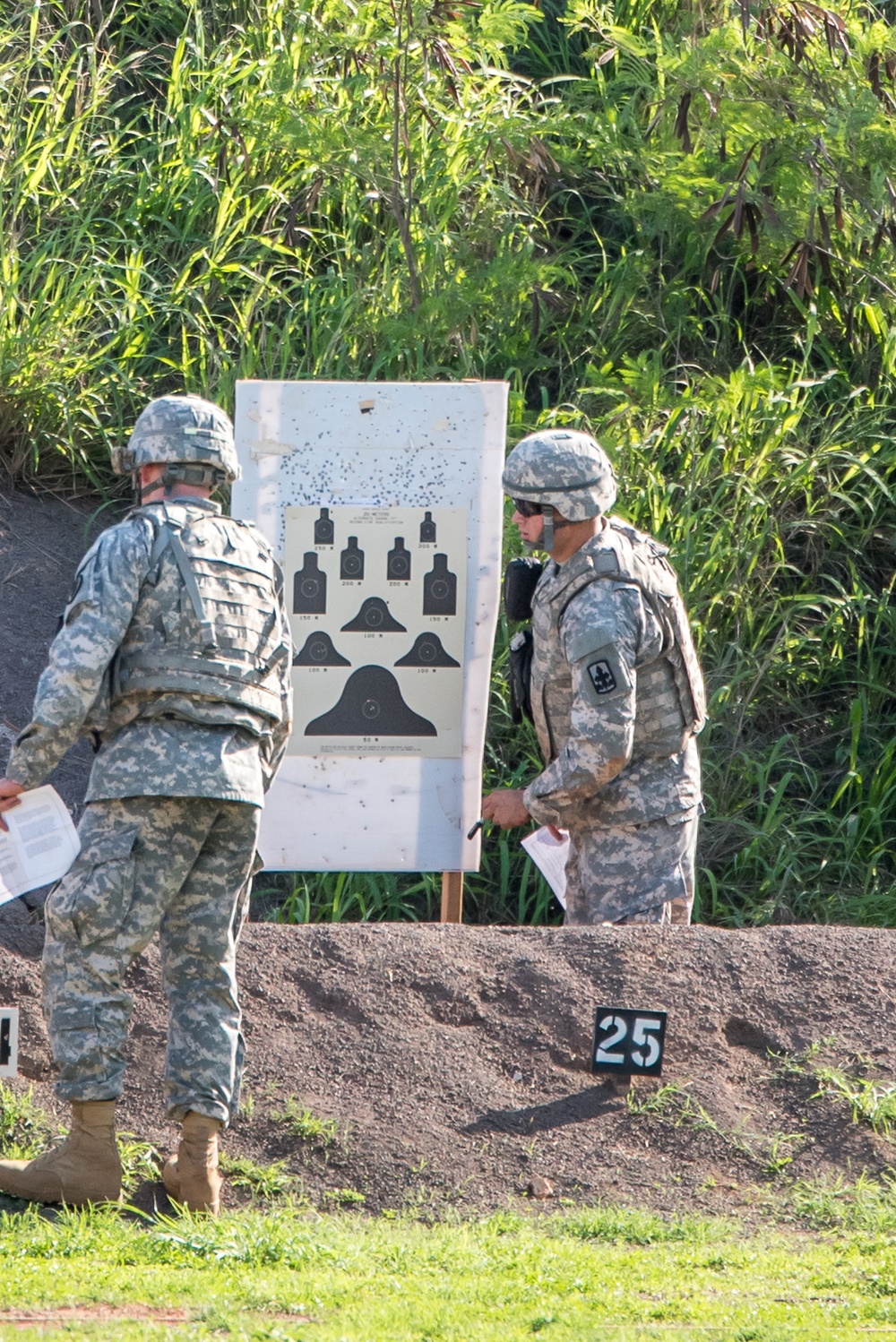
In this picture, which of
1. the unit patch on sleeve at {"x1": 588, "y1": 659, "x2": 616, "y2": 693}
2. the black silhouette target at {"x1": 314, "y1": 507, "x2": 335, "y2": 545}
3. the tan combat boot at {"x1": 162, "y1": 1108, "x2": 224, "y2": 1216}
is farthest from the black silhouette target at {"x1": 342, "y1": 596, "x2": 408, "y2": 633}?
the tan combat boot at {"x1": 162, "y1": 1108, "x2": 224, "y2": 1216}

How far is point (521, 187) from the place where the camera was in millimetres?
8641

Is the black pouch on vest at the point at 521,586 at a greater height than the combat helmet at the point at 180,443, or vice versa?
the combat helmet at the point at 180,443

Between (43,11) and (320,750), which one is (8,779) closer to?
(320,750)

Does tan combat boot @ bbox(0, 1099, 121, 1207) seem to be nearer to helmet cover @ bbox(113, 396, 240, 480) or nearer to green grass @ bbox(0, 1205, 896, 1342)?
green grass @ bbox(0, 1205, 896, 1342)

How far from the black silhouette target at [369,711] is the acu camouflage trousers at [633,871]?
2.56 feet

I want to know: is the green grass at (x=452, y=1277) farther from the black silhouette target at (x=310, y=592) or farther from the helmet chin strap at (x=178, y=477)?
the black silhouette target at (x=310, y=592)

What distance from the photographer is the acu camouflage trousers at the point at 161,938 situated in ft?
11.8

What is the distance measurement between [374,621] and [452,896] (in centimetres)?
94

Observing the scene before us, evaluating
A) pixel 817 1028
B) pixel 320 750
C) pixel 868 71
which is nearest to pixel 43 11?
pixel 868 71

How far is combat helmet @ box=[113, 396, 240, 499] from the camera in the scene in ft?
12.3

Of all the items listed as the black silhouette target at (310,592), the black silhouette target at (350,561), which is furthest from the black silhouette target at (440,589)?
the black silhouette target at (310,592)

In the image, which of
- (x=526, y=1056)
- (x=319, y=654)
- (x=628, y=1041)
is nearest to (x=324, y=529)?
(x=319, y=654)

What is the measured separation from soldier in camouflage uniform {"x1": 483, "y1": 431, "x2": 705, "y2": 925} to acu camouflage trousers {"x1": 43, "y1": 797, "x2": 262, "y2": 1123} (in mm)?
1036

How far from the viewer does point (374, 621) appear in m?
5.28
